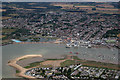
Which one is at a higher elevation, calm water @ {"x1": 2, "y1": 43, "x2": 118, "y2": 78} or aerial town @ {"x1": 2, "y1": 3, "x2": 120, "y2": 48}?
aerial town @ {"x1": 2, "y1": 3, "x2": 120, "y2": 48}

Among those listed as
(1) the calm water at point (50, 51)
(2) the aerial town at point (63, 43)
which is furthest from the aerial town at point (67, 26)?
(1) the calm water at point (50, 51)

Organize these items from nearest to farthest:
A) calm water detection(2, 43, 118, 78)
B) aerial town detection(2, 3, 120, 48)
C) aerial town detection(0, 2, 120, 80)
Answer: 1. aerial town detection(0, 2, 120, 80)
2. calm water detection(2, 43, 118, 78)
3. aerial town detection(2, 3, 120, 48)

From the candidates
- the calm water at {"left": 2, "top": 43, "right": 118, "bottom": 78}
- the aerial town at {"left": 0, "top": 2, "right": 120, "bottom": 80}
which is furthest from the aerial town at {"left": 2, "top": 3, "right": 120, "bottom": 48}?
the calm water at {"left": 2, "top": 43, "right": 118, "bottom": 78}

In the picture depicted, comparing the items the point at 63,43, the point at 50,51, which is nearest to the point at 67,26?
the point at 63,43

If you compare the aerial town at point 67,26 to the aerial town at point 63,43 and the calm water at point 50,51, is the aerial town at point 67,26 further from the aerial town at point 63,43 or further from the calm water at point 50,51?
the calm water at point 50,51

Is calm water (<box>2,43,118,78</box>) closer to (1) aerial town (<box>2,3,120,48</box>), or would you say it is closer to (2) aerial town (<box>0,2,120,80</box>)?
(2) aerial town (<box>0,2,120,80</box>)

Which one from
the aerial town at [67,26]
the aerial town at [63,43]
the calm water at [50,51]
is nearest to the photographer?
the aerial town at [63,43]

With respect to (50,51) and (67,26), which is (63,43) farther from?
(67,26)

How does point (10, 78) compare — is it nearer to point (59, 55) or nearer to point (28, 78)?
point (28, 78)
